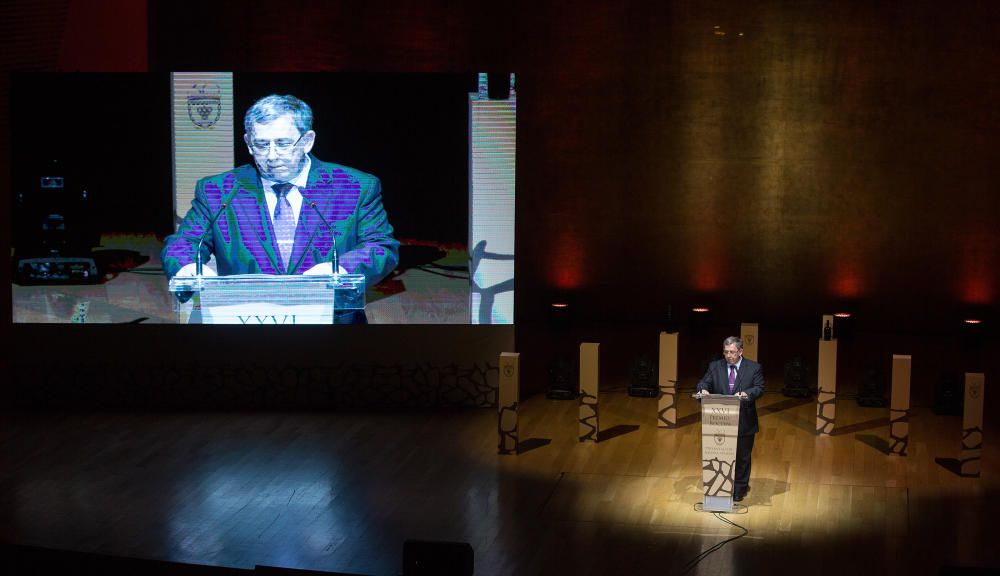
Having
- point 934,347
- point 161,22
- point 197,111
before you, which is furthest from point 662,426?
point 161,22

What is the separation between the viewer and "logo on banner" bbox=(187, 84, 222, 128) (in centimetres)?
957

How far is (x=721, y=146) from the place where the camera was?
12172mm

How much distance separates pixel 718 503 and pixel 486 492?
1531 millimetres

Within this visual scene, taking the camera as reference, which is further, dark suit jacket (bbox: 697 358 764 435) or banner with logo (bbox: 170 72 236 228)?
banner with logo (bbox: 170 72 236 228)

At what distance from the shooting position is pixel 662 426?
9312 millimetres

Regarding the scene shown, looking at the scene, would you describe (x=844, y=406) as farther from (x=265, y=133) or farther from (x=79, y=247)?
(x=79, y=247)

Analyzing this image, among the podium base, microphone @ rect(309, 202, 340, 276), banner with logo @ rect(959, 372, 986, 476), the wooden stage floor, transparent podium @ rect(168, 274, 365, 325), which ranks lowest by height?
the wooden stage floor

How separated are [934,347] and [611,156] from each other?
12.7 feet

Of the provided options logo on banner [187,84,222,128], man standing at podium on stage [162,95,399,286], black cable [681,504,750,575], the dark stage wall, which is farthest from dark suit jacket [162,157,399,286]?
black cable [681,504,750,575]

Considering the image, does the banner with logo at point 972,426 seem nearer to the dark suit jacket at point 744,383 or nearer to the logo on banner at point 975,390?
the logo on banner at point 975,390

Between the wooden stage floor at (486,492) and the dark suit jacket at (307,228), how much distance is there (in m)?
1.32

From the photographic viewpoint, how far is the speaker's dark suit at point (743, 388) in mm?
7094

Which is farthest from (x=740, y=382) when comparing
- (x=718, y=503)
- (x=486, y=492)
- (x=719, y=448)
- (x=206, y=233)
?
(x=206, y=233)

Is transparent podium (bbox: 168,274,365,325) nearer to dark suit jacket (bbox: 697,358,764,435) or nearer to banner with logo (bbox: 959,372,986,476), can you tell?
dark suit jacket (bbox: 697,358,764,435)
